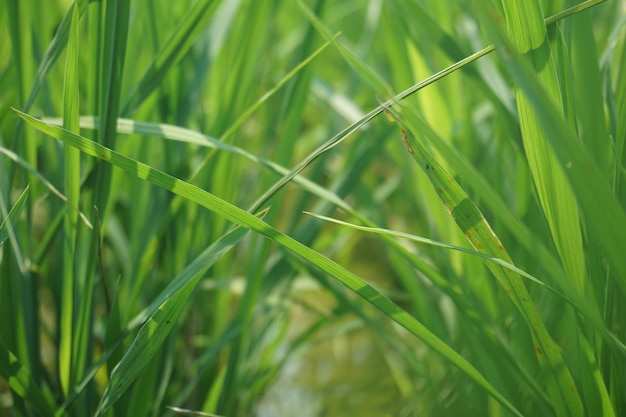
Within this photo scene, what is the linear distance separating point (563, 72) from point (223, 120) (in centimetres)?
41

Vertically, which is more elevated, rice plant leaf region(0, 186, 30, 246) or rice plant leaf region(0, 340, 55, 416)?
rice plant leaf region(0, 186, 30, 246)

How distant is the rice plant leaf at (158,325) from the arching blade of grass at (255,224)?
0.04 metres

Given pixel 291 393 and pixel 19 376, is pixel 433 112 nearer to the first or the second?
pixel 291 393

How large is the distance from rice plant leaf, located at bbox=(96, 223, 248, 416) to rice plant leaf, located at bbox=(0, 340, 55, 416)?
10 cm

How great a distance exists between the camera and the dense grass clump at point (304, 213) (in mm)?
525

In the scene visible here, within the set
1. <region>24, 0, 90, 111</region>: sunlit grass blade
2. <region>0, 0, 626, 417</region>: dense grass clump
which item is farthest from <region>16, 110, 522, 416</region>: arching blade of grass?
<region>24, 0, 90, 111</region>: sunlit grass blade

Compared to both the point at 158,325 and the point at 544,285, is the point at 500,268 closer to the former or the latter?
the point at 544,285

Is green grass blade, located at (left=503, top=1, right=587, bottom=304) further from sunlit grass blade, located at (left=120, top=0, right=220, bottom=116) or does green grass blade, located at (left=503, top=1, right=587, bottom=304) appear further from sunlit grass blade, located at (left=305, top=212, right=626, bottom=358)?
sunlit grass blade, located at (left=120, top=0, right=220, bottom=116)

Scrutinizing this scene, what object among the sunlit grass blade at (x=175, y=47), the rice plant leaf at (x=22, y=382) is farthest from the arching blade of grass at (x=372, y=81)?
the rice plant leaf at (x=22, y=382)

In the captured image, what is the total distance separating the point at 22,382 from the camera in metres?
0.64

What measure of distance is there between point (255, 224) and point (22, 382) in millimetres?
275

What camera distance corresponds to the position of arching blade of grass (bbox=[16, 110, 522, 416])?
20.7 inches

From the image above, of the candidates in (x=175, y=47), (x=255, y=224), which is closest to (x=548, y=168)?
(x=255, y=224)

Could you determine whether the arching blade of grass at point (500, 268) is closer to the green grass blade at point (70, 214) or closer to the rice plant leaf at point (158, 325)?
the rice plant leaf at point (158, 325)
